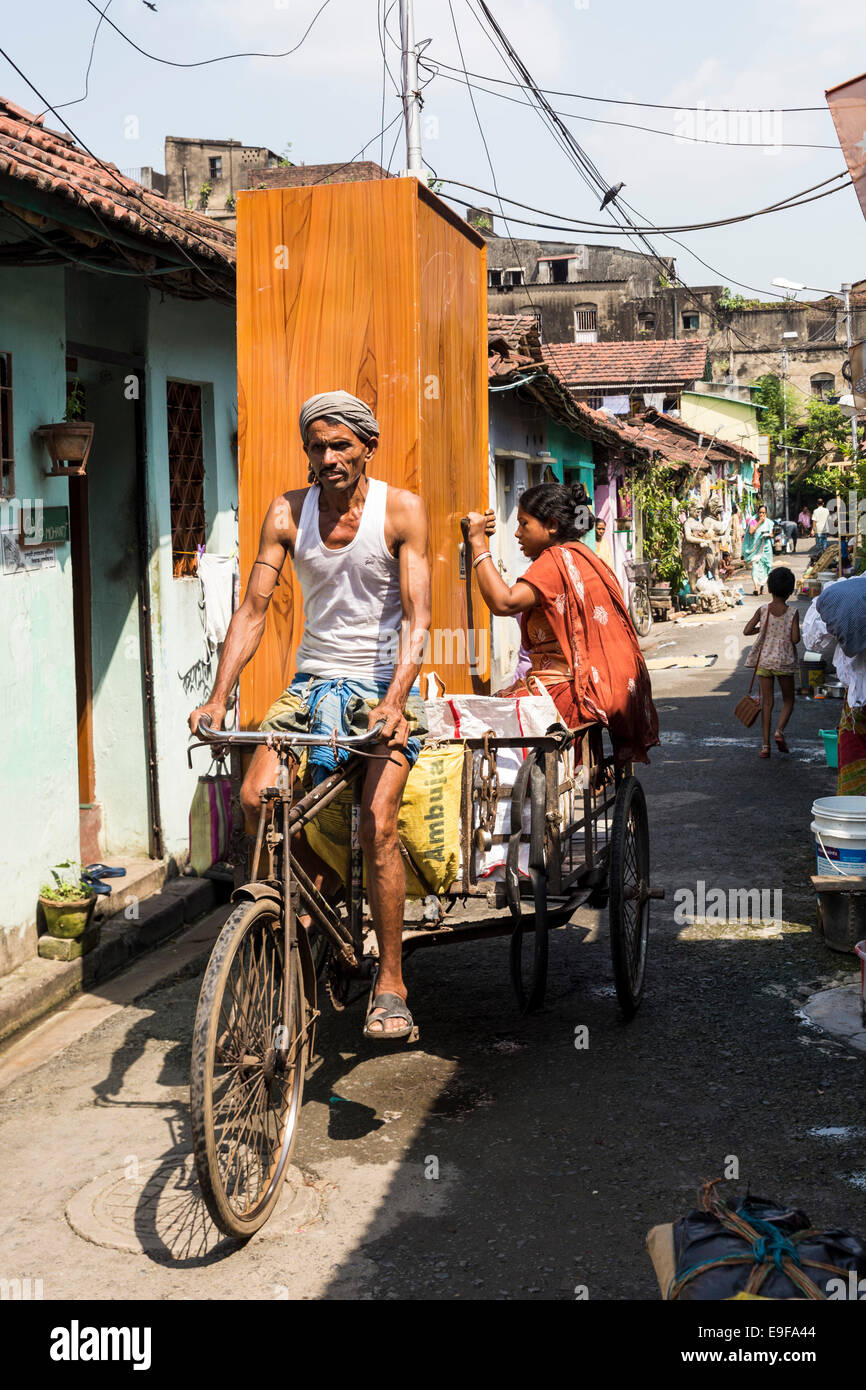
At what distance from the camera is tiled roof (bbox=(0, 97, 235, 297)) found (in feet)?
17.8

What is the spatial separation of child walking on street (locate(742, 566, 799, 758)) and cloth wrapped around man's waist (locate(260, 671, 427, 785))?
8190 millimetres

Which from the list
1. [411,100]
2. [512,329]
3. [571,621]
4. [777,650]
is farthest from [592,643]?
[512,329]

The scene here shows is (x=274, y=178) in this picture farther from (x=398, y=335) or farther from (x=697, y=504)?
(x=398, y=335)

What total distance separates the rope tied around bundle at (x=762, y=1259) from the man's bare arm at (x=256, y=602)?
230 centimetres

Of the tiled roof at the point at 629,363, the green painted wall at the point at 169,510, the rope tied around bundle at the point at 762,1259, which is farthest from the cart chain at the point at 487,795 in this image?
the tiled roof at the point at 629,363

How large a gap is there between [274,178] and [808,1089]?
3162cm

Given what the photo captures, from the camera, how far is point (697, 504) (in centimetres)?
3591

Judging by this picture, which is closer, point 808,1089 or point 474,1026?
point 808,1089

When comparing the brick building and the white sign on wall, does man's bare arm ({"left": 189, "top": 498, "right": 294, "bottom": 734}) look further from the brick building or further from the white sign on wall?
the brick building

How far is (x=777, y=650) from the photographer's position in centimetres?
1238

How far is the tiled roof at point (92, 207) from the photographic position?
543 centimetres

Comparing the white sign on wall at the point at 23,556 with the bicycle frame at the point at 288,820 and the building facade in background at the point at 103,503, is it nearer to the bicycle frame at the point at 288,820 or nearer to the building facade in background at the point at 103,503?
the building facade in background at the point at 103,503

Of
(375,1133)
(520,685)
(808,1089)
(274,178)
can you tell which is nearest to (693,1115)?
(808,1089)

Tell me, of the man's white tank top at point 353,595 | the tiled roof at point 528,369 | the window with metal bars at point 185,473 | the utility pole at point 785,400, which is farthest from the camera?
the utility pole at point 785,400
